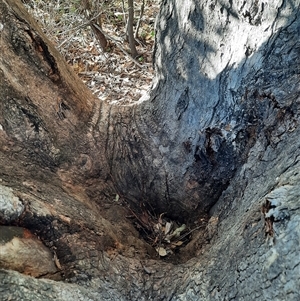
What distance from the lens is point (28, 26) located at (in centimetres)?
200

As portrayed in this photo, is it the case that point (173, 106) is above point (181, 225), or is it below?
above

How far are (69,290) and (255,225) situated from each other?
74cm

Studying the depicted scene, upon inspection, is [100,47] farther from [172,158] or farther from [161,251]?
[161,251]

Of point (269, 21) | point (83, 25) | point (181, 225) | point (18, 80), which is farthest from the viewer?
point (83, 25)

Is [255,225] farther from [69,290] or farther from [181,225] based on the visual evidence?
[181,225]

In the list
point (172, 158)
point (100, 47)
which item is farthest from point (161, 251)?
point (100, 47)

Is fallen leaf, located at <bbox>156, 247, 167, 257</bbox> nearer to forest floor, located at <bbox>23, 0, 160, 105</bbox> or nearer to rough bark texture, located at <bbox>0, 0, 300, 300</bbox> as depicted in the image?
rough bark texture, located at <bbox>0, 0, 300, 300</bbox>

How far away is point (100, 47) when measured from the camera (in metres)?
5.08

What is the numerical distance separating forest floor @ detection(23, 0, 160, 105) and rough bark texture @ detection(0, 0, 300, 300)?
6.70ft

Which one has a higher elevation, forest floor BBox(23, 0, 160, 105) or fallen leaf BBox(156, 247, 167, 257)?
forest floor BBox(23, 0, 160, 105)

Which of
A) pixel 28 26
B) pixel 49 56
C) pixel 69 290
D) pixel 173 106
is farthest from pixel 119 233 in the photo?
pixel 28 26

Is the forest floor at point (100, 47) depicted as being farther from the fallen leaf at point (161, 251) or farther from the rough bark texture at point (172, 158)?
the fallen leaf at point (161, 251)

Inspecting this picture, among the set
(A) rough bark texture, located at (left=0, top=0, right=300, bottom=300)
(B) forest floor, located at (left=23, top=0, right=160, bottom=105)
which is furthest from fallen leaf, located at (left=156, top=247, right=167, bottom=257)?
(B) forest floor, located at (left=23, top=0, right=160, bottom=105)

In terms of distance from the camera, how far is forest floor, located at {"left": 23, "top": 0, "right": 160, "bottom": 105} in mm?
4572
